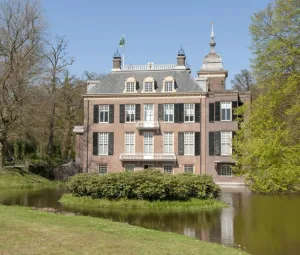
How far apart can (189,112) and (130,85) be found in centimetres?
595

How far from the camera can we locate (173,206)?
20.2 meters

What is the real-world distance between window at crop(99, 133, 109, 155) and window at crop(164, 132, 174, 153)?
214 inches

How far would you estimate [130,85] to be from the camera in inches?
1451

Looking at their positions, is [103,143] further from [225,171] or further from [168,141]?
[225,171]

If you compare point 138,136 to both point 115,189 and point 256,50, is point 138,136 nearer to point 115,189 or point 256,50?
point 115,189

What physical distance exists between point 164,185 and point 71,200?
5120 millimetres

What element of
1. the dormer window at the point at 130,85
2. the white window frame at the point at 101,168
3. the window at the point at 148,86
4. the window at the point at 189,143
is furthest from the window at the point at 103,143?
the window at the point at 189,143

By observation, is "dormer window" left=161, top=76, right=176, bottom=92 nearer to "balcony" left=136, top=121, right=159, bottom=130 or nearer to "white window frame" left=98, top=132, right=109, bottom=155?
"balcony" left=136, top=121, right=159, bottom=130

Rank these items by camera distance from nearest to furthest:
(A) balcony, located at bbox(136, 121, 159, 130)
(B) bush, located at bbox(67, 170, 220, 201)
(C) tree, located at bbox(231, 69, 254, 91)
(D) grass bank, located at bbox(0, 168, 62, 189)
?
(B) bush, located at bbox(67, 170, 220, 201) < (D) grass bank, located at bbox(0, 168, 62, 189) < (A) balcony, located at bbox(136, 121, 159, 130) < (C) tree, located at bbox(231, 69, 254, 91)

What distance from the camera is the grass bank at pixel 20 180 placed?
30716 millimetres

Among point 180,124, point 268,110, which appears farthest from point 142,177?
point 180,124

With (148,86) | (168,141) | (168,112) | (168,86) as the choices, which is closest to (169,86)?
(168,86)

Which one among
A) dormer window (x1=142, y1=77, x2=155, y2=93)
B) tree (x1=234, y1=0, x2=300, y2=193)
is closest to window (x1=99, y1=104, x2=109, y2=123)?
dormer window (x1=142, y1=77, x2=155, y2=93)

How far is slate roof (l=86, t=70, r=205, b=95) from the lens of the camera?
119ft
